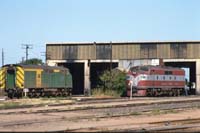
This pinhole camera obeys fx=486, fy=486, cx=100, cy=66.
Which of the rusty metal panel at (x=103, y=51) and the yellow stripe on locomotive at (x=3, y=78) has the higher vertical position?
the rusty metal panel at (x=103, y=51)

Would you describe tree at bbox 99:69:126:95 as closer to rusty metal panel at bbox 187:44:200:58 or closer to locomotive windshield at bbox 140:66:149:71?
locomotive windshield at bbox 140:66:149:71

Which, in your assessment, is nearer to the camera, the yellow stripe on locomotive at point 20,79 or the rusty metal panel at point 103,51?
the yellow stripe on locomotive at point 20,79

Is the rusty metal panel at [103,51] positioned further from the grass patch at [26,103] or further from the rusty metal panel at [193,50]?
the grass patch at [26,103]

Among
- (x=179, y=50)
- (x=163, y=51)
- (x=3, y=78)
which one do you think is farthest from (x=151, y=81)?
(x=179, y=50)

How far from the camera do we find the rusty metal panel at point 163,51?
73.4 meters

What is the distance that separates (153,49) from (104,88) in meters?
14.6

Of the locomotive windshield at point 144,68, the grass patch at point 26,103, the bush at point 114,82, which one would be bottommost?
the grass patch at point 26,103

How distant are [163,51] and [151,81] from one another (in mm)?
20878

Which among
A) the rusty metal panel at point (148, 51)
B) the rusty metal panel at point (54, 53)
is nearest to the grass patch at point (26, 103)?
the rusty metal panel at point (148, 51)

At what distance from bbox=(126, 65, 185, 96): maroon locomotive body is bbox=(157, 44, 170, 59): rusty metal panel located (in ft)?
49.4

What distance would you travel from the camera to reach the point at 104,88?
62.3 m

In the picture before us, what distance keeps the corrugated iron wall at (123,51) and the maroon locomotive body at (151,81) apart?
15.1m

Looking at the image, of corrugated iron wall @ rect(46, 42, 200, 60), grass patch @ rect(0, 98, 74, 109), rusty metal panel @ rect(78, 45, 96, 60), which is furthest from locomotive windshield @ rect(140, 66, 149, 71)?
rusty metal panel @ rect(78, 45, 96, 60)

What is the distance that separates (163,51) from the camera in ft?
241
